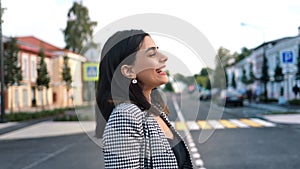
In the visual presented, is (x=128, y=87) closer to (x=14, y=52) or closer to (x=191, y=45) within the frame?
(x=191, y=45)

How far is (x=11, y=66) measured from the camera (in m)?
27.5

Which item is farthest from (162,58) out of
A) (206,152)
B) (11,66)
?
(11,66)

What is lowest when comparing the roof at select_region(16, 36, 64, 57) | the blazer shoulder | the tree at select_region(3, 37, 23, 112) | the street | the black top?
the street

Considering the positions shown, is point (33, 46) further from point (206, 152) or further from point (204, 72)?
point (204, 72)

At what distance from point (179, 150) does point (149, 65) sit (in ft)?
1.31

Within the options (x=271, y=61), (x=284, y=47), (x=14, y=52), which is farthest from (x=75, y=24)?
(x=271, y=61)

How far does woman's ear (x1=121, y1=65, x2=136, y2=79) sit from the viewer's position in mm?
A: 1830

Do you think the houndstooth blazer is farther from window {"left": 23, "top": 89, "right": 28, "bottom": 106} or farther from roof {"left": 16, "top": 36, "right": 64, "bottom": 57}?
window {"left": 23, "top": 89, "right": 28, "bottom": 106}

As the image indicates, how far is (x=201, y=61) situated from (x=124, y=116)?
1.63 feet

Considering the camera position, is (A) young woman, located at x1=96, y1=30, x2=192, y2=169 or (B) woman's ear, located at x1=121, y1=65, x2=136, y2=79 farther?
(B) woman's ear, located at x1=121, y1=65, x2=136, y2=79

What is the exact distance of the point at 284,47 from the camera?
55938mm

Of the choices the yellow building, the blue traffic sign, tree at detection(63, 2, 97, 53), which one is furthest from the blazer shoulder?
tree at detection(63, 2, 97, 53)

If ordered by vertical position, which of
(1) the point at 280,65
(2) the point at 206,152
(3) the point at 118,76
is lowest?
(2) the point at 206,152

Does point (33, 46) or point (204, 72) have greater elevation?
point (33, 46)
